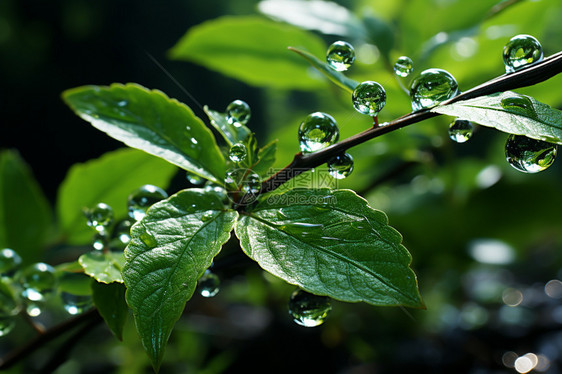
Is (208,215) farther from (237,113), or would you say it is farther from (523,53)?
(523,53)

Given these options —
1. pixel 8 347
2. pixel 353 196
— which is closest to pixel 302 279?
pixel 353 196

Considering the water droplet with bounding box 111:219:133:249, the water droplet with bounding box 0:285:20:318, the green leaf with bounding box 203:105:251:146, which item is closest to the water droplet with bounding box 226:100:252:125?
the green leaf with bounding box 203:105:251:146

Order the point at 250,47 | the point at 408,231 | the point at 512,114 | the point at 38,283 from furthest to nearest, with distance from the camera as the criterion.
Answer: the point at 408,231, the point at 250,47, the point at 38,283, the point at 512,114

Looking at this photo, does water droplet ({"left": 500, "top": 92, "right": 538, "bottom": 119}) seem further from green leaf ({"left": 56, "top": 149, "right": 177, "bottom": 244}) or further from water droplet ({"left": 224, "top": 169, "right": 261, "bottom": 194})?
green leaf ({"left": 56, "top": 149, "right": 177, "bottom": 244})

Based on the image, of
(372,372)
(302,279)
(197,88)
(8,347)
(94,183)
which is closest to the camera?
(302,279)

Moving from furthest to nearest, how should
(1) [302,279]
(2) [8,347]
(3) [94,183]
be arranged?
(2) [8,347] → (3) [94,183] → (1) [302,279]

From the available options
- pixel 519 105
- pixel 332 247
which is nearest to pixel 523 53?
pixel 519 105

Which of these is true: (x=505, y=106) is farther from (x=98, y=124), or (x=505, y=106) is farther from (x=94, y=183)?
(x=94, y=183)
